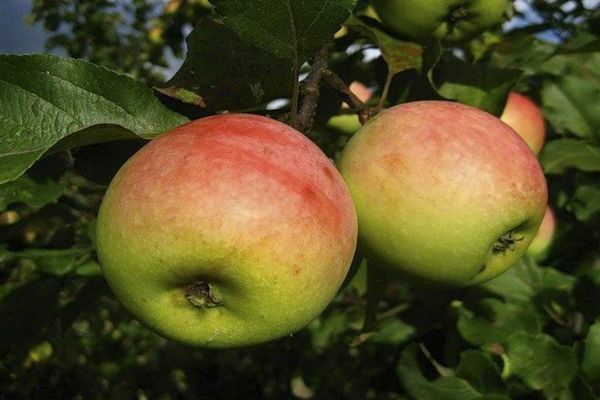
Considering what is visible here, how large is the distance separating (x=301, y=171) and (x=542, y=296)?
0.80 m

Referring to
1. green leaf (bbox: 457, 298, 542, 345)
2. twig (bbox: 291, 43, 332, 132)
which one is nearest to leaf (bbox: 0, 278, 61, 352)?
twig (bbox: 291, 43, 332, 132)

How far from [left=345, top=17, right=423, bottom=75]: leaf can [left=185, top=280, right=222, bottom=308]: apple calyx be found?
508 millimetres

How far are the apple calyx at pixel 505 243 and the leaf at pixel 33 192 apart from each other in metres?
0.79

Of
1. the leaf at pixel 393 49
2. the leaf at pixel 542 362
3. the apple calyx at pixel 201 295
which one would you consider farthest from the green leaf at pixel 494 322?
the apple calyx at pixel 201 295

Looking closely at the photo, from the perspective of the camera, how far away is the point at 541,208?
90cm

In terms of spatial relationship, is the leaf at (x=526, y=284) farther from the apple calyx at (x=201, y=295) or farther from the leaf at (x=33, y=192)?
the leaf at (x=33, y=192)

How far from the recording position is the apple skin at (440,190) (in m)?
0.83

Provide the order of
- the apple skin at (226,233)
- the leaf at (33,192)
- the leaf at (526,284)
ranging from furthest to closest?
the leaf at (526,284) < the leaf at (33,192) < the apple skin at (226,233)

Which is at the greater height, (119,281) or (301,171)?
(301,171)

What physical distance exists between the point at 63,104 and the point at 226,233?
33 cm

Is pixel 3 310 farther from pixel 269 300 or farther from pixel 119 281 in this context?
pixel 269 300

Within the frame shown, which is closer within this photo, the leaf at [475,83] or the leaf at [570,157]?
the leaf at [475,83]

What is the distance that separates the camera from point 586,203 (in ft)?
4.71

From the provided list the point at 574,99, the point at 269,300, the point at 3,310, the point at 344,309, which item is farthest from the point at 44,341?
the point at 574,99
